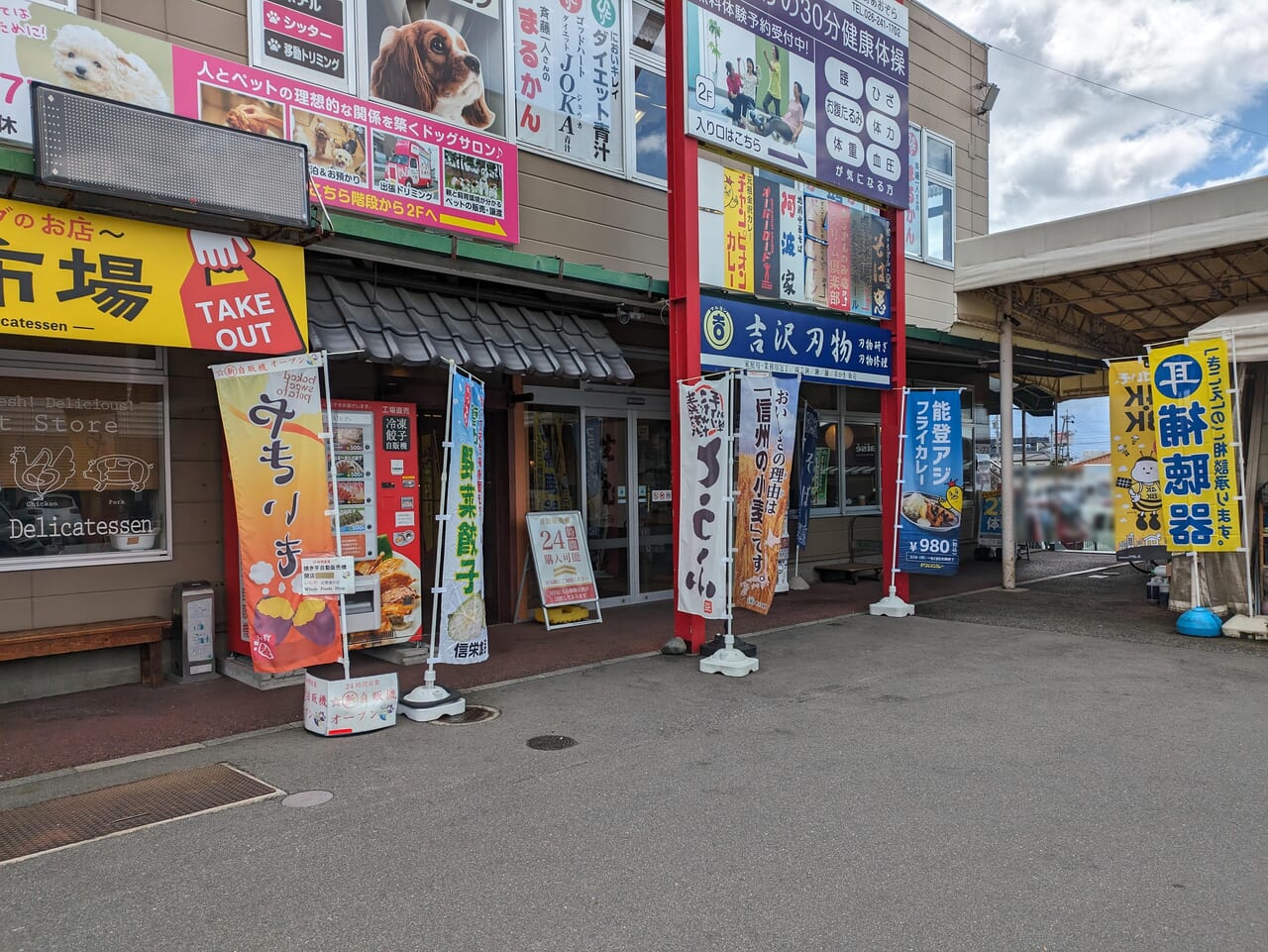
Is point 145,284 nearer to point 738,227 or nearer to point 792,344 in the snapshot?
point 738,227

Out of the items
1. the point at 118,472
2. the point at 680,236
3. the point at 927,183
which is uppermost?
the point at 927,183

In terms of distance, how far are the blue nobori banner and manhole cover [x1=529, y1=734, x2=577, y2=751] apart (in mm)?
3713

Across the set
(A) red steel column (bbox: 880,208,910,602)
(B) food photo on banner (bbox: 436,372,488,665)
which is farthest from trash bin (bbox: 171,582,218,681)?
(A) red steel column (bbox: 880,208,910,602)

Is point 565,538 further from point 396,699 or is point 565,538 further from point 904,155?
point 904,155

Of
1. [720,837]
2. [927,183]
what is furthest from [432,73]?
[927,183]

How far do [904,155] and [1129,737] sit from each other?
22.6 feet

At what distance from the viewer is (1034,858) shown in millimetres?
3840

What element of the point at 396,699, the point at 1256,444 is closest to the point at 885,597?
the point at 1256,444

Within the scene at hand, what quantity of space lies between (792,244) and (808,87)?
61.1 inches

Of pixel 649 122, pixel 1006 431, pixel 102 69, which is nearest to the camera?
pixel 102 69

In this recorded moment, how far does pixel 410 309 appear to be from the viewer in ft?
24.0

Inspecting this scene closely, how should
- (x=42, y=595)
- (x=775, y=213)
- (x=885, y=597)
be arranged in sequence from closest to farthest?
(x=42, y=595) → (x=775, y=213) → (x=885, y=597)

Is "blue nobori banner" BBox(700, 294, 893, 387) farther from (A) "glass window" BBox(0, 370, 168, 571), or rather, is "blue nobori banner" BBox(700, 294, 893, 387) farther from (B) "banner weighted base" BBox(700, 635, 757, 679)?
(A) "glass window" BBox(0, 370, 168, 571)

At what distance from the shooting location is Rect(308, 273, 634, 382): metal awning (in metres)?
6.68
